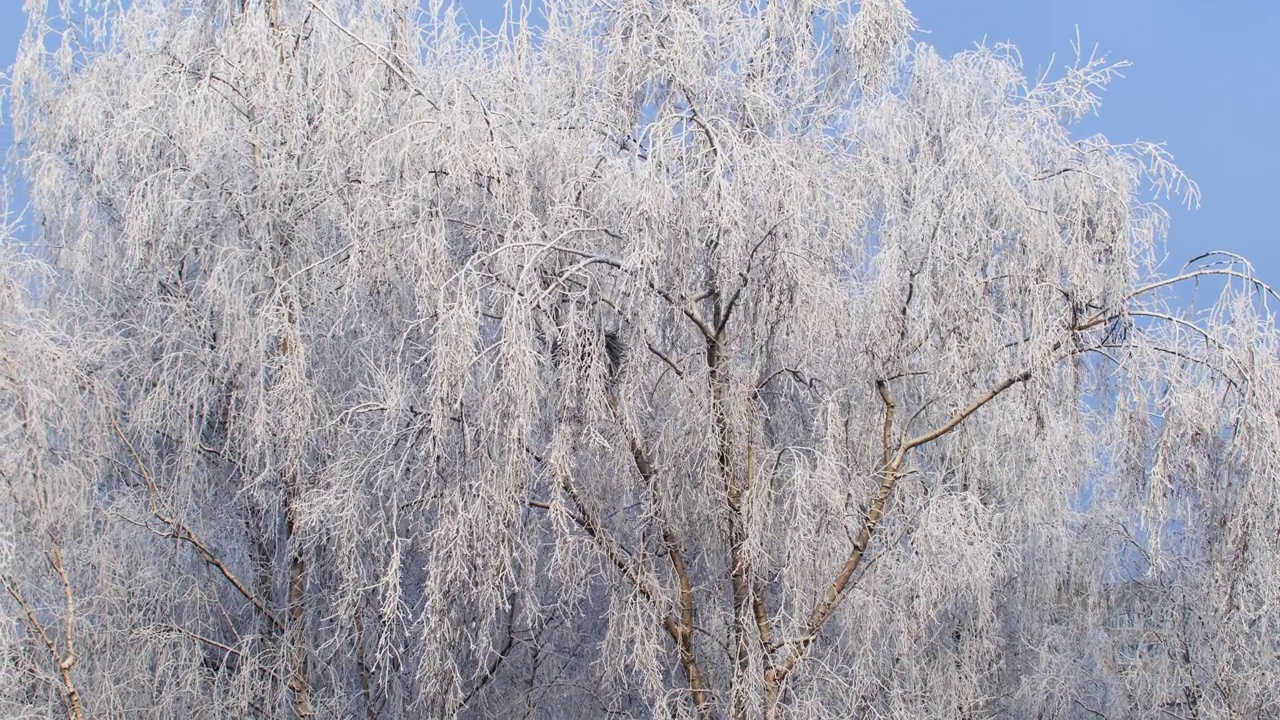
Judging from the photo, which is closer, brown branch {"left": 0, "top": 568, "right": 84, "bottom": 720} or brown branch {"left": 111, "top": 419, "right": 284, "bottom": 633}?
brown branch {"left": 0, "top": 568, "right": 84, "bottom": 720}

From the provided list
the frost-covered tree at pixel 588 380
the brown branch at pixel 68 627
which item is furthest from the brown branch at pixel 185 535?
the brown branch at pixel 68 627

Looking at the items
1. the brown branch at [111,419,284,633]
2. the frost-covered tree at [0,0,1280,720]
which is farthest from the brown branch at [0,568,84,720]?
the brown branch at [111,419,284,633]

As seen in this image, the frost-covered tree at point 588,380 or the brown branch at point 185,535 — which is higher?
the frost-covered tree at point 588,380

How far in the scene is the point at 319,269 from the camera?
575cm

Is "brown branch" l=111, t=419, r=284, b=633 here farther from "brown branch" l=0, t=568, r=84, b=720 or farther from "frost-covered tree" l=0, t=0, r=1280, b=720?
"brown branch" l=0, t=568, r=84, b=720

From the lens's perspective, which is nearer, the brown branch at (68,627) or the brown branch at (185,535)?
the brown branch at (68,627)


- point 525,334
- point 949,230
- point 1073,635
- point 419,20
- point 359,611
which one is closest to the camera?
point 525,334

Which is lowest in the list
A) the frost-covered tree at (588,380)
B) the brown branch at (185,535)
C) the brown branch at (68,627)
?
the brown branch at (68,627)

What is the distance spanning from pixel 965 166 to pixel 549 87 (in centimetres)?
180

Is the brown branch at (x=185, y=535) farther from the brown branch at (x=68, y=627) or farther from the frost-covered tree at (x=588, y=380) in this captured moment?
the brown branch at (x=68, y=627)

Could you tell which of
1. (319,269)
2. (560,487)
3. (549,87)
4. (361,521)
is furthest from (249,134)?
(560,487)

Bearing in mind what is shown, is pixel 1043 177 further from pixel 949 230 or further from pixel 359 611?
pixel 359 611

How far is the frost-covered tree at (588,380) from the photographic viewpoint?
4926 mm

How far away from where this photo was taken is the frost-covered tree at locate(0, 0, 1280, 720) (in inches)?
194
